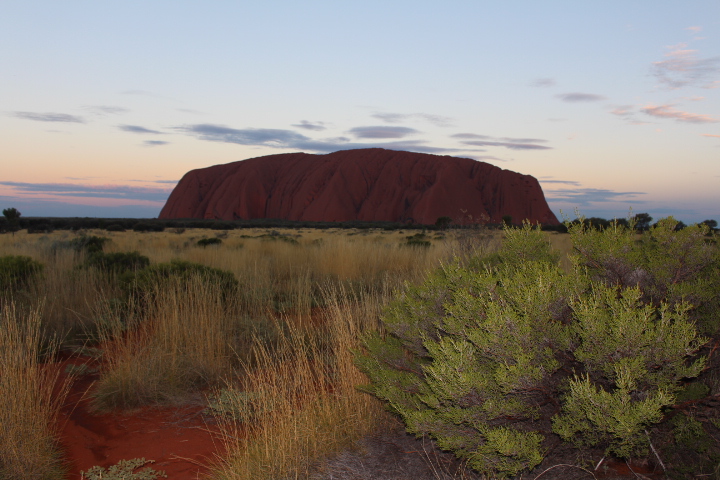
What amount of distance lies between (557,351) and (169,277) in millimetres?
6277

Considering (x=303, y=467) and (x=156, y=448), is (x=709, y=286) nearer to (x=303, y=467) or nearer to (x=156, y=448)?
(x=303, y=467)

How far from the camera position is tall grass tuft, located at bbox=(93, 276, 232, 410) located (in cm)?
457

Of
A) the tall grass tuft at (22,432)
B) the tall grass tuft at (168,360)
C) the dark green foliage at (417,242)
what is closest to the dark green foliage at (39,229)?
the dark green foliage at (417,242)

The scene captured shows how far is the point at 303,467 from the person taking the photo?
3.10m

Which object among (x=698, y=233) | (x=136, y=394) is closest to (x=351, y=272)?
(x=136, y=394)

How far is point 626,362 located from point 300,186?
80.3m

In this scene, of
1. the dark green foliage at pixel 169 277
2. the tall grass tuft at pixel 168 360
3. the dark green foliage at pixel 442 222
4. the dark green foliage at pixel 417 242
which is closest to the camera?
the tall grass tuft at pixel 168 360

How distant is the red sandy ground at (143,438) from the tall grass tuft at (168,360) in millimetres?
173

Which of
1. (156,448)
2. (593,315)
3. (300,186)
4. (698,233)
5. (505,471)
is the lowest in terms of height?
(156,448)

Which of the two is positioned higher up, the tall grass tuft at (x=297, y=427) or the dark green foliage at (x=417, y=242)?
the dark green foliage at (x=417, y=242)

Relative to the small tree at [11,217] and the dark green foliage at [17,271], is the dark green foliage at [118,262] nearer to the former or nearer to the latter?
the dark green foliage at [17,271]

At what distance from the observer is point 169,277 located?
743 cm

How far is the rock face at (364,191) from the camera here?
2901 inches

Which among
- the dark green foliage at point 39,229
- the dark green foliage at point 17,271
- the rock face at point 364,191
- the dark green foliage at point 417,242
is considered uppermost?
the rock face at point 364,191
